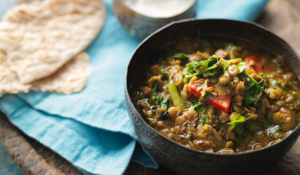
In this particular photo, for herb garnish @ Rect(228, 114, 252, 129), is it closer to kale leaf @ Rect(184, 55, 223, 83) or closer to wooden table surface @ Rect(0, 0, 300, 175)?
kale leaf @ Rect(184, 55, 223, 83)

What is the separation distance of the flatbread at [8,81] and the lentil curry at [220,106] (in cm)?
160

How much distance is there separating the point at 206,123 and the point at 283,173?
124 cm

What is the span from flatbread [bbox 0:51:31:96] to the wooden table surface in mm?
427

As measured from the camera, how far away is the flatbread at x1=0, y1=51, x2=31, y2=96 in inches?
134

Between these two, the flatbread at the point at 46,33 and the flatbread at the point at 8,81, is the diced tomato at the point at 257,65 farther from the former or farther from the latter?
the flatbread at the point at 8,81

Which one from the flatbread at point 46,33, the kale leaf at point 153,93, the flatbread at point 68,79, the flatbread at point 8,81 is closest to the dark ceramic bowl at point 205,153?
the kale leaf at point 153,93

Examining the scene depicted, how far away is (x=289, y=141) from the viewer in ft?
7.71

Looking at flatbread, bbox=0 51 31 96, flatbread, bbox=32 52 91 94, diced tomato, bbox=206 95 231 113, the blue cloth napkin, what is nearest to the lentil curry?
diced tomato, bbox=206 95 231 113

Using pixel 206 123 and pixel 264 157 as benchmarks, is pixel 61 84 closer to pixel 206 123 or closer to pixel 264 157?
pixel 206 123

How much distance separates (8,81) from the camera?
346 centimetres

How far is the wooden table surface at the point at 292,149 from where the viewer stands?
303 cm

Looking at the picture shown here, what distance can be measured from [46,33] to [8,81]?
0.96 meters

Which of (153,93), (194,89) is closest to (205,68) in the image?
(194,89)

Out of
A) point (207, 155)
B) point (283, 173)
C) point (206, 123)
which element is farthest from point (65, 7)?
point (283, 173)
